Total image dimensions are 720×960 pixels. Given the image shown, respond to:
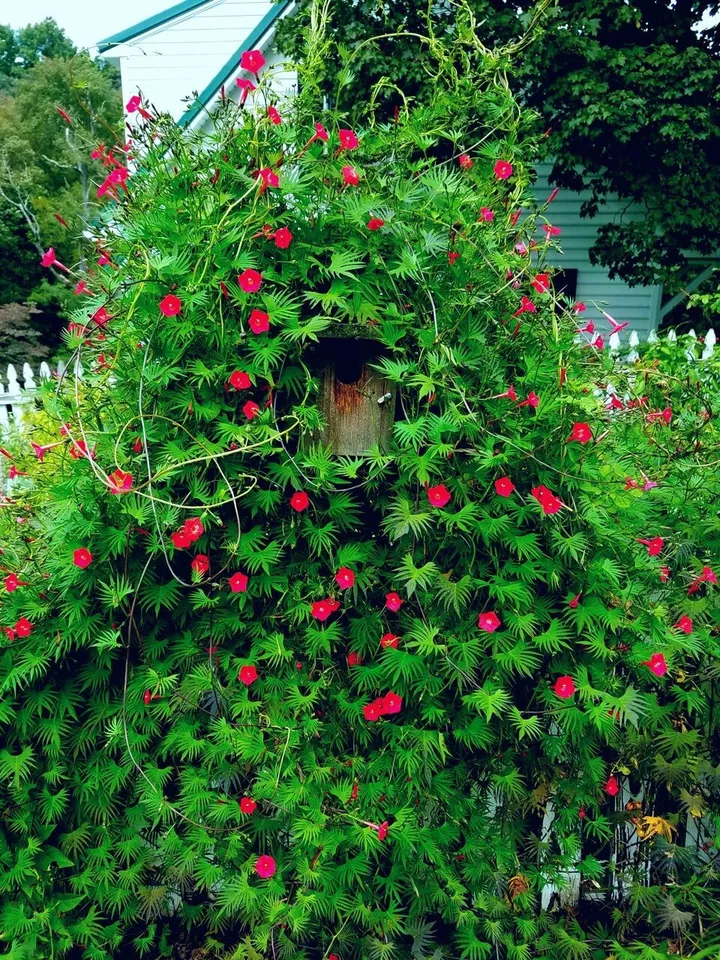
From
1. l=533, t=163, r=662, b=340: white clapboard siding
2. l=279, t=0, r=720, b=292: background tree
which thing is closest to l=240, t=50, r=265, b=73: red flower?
A: l=279, t=0, r=720, b=292: background tree

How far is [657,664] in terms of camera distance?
205 cm

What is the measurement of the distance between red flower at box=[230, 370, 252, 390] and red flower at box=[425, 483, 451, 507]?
1.73 ft

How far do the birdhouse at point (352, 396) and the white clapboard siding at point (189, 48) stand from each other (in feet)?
35.8

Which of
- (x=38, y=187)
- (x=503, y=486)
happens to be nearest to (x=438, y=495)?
(x=503, y=486)

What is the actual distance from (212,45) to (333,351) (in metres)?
11.7

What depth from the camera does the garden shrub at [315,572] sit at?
1.95 meters

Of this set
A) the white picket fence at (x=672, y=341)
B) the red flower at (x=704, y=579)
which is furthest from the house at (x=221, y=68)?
the red flower at (x=704, y=579)

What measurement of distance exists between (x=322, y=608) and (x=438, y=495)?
42cm

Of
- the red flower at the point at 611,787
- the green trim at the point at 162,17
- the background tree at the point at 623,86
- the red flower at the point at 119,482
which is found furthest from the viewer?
the green trim at the point at 162,17

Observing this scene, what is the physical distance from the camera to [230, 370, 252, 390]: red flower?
190cm

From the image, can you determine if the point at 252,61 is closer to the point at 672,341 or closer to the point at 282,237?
the point at 282,237

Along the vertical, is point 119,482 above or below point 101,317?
below

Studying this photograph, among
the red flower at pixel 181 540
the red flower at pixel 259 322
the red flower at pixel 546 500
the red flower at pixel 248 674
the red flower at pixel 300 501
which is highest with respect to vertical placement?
the red flower at pixel 259 322

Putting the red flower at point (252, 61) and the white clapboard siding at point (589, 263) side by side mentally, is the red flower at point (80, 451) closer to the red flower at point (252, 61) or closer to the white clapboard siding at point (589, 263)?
the red flower at point (252, 61)
